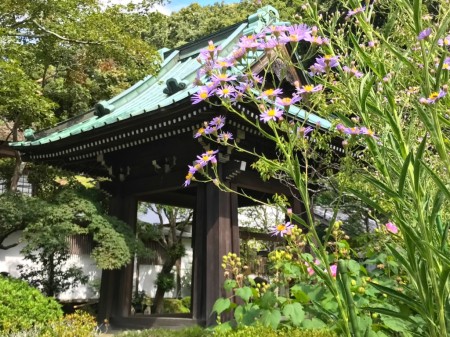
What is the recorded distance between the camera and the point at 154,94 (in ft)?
26.8

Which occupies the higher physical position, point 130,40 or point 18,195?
point 130,40

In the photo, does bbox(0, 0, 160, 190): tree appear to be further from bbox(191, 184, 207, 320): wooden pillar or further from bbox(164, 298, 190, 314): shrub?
bbox(164, 298, 190, 314): shrub

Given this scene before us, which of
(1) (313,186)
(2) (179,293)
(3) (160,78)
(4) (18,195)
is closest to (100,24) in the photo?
(3) (160,78)

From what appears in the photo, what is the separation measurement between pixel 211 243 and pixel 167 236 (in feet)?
27.6

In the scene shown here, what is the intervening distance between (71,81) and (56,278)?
5443 mm

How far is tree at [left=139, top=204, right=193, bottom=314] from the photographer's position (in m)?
12.3

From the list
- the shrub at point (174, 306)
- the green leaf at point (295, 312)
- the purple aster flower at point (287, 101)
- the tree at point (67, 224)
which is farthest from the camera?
the shrub at point (174, 306)

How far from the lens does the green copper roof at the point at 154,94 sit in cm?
653

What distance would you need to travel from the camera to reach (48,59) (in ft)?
30.5

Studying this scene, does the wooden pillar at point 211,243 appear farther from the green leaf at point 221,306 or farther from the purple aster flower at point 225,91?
the purple aster flower at point 225,91

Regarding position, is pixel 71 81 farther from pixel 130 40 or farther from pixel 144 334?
pixel 144 334

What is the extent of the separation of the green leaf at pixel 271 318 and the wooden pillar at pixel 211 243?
117 inches

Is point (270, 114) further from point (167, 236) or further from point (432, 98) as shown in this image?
point (167, 236)

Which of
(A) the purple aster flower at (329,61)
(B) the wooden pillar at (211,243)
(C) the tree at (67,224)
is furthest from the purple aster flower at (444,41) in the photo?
(C) the tree at (67,224)
